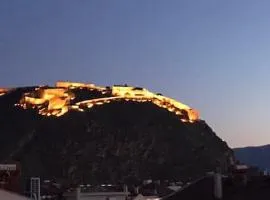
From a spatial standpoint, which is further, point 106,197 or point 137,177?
point 137,177

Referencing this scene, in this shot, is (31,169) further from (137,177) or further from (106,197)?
(106,197)

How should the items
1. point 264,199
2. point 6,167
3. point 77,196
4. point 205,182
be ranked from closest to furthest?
point 264,199 < point 205,182 < point 6,167 < point 77,196

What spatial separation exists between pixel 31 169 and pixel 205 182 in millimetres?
149076

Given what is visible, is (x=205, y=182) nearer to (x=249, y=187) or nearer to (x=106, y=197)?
(x=249, y=187)

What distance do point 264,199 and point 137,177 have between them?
155412 millimetres

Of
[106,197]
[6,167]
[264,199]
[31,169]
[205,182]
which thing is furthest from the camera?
[31,169]

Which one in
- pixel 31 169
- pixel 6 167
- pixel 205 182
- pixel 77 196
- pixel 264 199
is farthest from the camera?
pixel 31 169

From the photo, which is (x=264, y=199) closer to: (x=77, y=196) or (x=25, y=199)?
(x=25, y=199)

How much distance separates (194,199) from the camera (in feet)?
141

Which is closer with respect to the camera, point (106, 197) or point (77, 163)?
point (106, 197)

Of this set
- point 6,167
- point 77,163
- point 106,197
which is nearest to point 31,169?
point 77,163

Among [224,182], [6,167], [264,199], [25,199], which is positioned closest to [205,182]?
[224,182]

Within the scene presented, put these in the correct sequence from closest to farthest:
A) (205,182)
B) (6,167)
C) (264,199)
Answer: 1. (264,199)
2. (205,182)
3. (6,167)

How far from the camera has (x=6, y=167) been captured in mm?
64750
